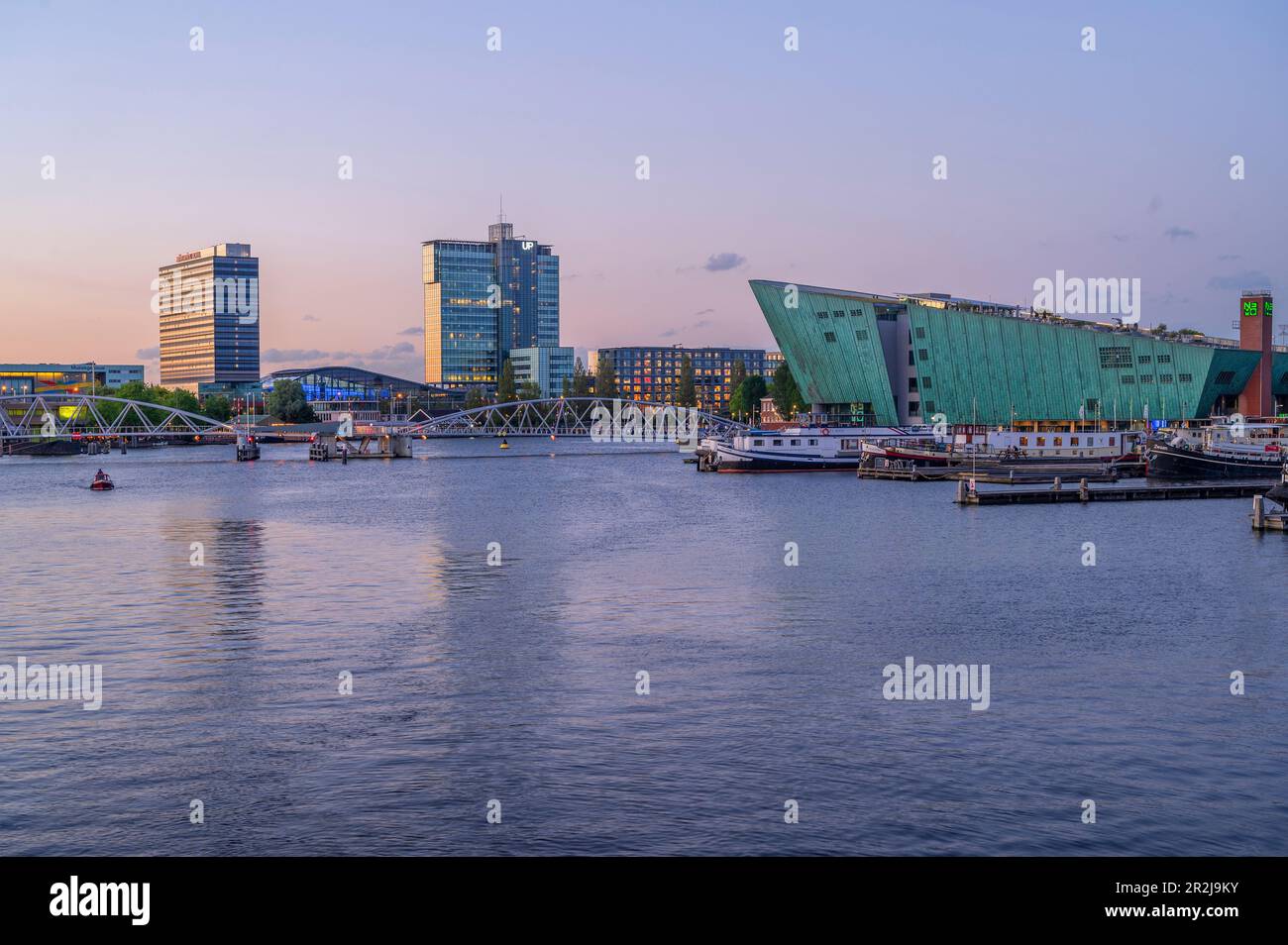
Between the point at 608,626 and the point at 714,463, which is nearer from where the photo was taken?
the point at 608,626

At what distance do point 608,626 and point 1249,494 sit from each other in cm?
5810

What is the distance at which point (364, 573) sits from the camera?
1612 inches

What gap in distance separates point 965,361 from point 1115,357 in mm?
14953

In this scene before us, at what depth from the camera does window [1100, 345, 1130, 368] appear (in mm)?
126250

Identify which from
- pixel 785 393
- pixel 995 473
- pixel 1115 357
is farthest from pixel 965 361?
pixel 785 393

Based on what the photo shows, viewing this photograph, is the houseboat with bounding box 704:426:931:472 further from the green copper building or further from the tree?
the tree

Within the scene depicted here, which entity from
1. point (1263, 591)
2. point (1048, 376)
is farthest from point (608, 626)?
point (1048, 376)

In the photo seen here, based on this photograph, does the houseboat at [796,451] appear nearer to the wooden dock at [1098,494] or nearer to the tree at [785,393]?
the wooden dock at [1098,494]

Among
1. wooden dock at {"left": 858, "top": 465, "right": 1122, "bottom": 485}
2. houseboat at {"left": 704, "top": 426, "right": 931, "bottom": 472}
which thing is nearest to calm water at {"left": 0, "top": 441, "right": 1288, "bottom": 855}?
wooden dock at {"left": 858, "top": 465, "right": 1122, "bottom": 485}

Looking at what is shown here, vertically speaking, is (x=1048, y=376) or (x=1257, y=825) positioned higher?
(x=1048, y=376)

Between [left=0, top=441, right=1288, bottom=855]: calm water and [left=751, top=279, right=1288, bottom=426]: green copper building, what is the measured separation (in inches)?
3192

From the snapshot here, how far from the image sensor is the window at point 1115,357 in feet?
414
